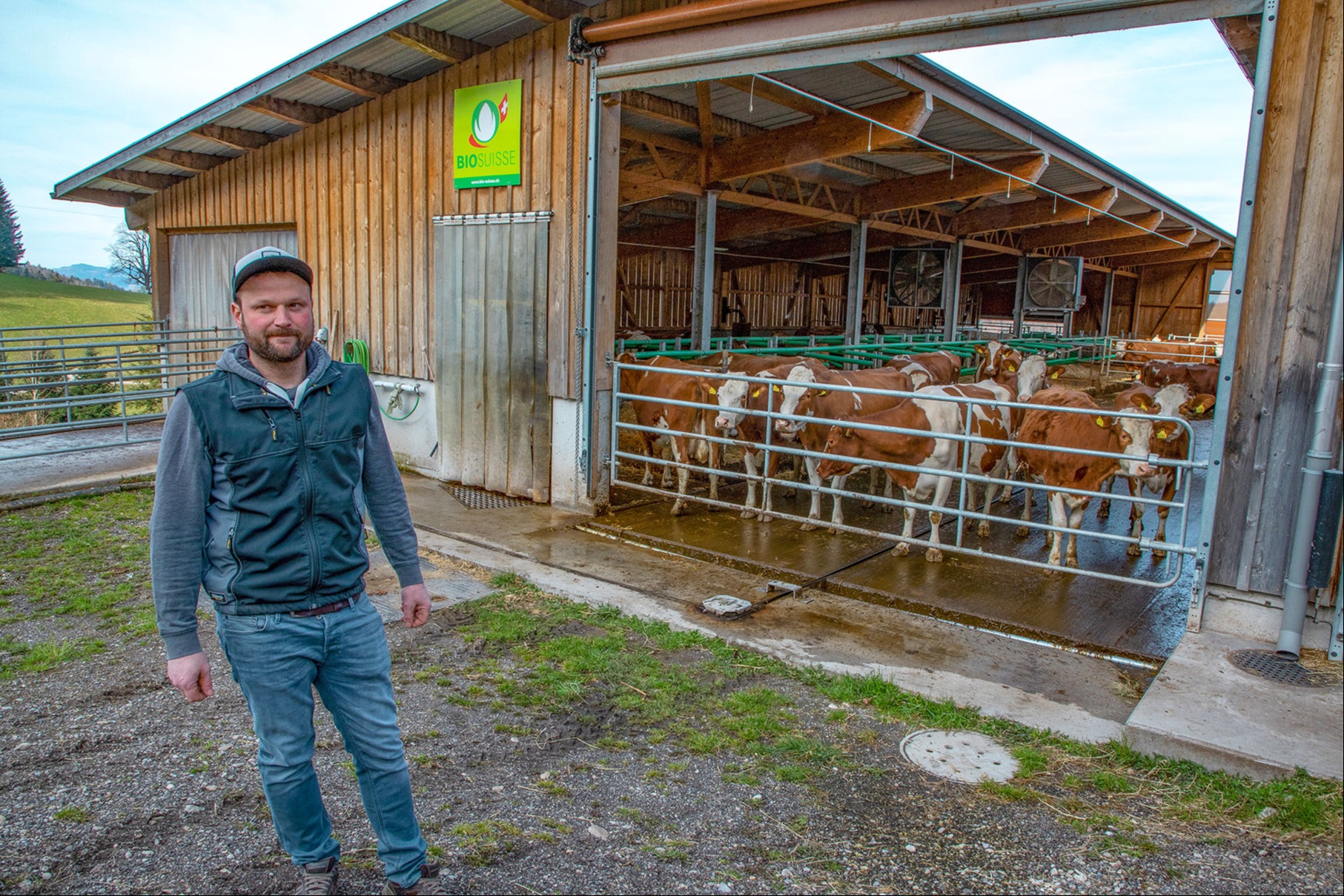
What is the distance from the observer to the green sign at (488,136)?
825 cm

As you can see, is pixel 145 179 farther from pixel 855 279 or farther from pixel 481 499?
pixel 855 279

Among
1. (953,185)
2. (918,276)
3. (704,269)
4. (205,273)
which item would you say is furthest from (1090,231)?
(205,273)

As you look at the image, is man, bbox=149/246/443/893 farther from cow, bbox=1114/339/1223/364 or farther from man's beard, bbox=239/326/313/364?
cow, bbox=1114/339/1223/364

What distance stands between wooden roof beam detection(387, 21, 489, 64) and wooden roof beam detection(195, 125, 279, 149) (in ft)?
12.5

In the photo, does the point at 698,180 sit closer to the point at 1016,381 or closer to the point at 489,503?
the point at 1016,381

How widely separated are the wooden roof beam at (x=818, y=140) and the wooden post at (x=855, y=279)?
4662mm

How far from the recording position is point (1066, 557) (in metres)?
6.65

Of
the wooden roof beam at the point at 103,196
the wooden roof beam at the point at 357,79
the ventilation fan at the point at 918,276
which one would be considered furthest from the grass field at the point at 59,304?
the wooden roof beam at the point at 357,79

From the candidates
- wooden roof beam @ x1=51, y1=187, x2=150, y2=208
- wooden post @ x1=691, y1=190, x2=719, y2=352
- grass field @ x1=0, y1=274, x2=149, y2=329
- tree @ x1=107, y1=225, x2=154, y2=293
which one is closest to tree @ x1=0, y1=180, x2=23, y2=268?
tree @ x1=107, y1=225, x2=154, y2=293

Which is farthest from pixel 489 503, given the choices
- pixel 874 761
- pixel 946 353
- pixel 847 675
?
pixel 946 353

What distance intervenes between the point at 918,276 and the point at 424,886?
19611 millimetres

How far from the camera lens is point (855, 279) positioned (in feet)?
51.4

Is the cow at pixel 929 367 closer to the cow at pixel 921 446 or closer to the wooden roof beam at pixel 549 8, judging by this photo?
the cow at pixel 921 446

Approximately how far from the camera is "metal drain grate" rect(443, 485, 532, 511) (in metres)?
8.38
